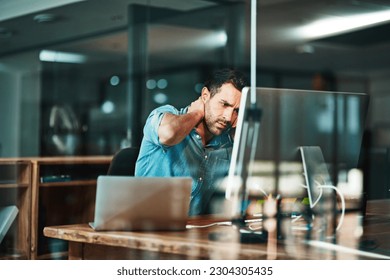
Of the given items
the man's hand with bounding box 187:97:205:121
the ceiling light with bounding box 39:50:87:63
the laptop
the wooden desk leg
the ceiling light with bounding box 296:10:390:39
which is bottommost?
the wooden desk leg

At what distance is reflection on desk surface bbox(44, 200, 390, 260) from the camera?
2.60 metres

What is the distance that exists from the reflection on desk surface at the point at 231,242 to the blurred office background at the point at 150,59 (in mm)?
798

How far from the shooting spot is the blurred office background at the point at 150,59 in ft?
12.9

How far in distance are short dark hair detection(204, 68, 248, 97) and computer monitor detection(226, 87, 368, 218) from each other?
0.77 metres

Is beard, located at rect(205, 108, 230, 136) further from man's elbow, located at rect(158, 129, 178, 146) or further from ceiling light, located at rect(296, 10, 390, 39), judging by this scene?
ceiling light, located at rect(296, 10, 390, 39)

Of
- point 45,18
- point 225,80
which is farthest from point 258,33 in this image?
point 45,18

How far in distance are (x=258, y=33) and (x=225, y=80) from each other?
71 centimetres

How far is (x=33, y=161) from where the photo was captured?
14.3 feet

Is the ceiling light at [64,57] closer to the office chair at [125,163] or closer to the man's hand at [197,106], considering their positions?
the office chair at [125,163]

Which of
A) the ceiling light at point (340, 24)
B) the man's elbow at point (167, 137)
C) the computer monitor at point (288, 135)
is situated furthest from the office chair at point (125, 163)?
the ceiling light at point (340, 24)

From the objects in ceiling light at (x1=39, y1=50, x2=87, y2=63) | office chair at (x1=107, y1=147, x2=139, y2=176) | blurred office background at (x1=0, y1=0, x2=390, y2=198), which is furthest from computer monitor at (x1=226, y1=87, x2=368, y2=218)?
ceiling light at (x1=39, y1=50, x2=87, y2=63)

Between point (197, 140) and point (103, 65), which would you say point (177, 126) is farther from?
point (103, 65)
